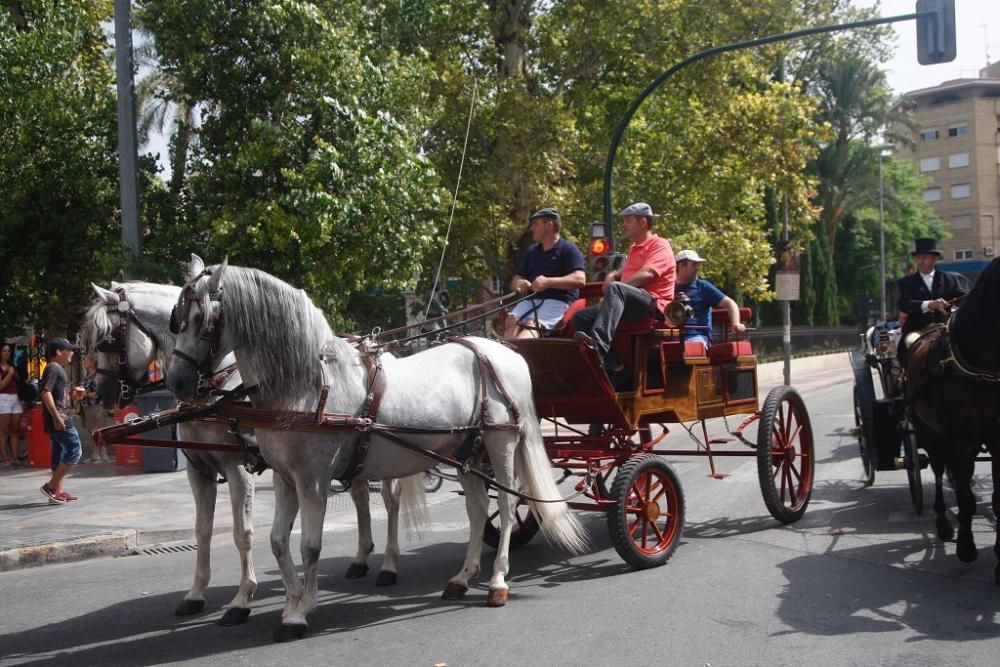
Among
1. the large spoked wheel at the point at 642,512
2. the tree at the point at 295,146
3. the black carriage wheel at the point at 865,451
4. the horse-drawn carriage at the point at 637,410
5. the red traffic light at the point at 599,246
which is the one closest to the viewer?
the large spoked wheel at the point at 642,512

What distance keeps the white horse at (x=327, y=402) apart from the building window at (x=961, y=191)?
8476cm

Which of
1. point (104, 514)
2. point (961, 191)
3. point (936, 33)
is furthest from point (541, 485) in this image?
point (961, 191)

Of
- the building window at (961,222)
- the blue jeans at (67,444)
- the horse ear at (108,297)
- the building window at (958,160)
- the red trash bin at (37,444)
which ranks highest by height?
the building window at (958,160)

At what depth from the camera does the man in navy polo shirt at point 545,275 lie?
7605 millimetres

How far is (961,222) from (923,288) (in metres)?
80.8

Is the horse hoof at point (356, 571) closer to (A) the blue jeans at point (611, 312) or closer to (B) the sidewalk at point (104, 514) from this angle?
(A) the blue jeans at point (611, 312)

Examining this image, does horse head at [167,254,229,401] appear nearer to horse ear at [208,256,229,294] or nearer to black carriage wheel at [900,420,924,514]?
horse ear at [208,256,229,294]

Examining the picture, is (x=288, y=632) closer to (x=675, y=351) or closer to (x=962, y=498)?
(x=675, y=351)

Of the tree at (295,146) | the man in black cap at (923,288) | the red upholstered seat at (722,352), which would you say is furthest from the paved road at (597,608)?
the tree at (295,146)

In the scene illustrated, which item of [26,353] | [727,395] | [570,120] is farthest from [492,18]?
[727,395]

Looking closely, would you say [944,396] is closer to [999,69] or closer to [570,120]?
[570,120]

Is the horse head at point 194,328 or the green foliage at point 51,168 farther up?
the green foliage at point 51,168

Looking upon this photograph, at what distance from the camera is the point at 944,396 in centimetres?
686

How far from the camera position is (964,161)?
268ft
